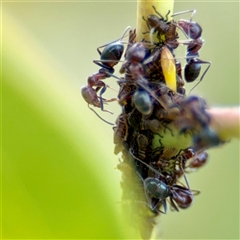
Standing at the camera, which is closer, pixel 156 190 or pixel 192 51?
pixel 156 190

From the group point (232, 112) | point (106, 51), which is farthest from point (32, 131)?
point (106, 51)

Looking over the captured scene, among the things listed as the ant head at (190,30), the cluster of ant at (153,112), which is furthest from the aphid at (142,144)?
the ant head at (190,30)

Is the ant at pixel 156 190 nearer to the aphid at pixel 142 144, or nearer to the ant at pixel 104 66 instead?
the aphid at pixel 142 144

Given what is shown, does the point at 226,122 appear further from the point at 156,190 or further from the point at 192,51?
the point at 192,51

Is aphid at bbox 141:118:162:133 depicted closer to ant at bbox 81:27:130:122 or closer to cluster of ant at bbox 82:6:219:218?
cluster of ant at bbox 82:6:219:218

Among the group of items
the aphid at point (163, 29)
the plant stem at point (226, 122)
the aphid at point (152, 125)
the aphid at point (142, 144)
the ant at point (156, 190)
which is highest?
the aphid at point (163, 29)

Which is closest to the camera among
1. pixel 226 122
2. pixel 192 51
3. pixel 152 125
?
pixel 226 122

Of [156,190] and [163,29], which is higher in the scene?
[163,29]

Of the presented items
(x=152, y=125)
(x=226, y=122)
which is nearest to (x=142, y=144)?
(x=152, y=125)

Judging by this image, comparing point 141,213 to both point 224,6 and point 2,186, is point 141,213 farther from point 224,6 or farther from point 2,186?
point 224,6

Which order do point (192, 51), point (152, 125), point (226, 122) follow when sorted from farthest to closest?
point (192, 51) → point (152, 125) → point (226, 122)

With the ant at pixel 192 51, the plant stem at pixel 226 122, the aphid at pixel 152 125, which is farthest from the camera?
the ant at pixel 192 51
